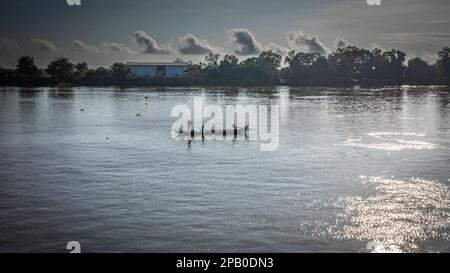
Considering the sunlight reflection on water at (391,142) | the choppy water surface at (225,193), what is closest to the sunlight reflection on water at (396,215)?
the choppy water surface at (225,193)

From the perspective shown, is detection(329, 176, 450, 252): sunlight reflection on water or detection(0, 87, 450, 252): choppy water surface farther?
detection(329, 176, 450, 252): sunlight reflection on water

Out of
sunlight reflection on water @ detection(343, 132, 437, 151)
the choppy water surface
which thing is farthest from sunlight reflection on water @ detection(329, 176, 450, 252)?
sunlight reflection on water @ detection(343, 132, 437, 151)

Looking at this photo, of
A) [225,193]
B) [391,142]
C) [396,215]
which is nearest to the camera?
[396,215]

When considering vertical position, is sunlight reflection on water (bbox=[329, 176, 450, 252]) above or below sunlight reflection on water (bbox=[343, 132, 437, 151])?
below

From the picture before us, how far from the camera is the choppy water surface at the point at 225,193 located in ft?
81.4

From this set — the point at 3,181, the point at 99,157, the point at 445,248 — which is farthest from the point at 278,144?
the point at 445,248

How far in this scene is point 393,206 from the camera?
30359mm

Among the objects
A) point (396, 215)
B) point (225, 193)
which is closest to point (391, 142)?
point (396, 215)

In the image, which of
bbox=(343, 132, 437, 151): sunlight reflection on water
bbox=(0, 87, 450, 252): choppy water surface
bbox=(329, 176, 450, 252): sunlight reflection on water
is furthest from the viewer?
bbox=(343, 132, 437, 151): sunlight reflection on water

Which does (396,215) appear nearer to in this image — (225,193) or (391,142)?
(225,193)

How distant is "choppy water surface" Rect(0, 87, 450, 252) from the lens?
24.8m

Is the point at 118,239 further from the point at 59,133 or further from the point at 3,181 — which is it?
the point at 59,133

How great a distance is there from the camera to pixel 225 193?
108 feet

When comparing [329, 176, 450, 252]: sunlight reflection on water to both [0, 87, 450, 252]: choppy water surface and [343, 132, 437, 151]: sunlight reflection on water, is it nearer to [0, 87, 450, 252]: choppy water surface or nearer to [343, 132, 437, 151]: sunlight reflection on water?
[0, 87, 450, 252]: choppy water surface
